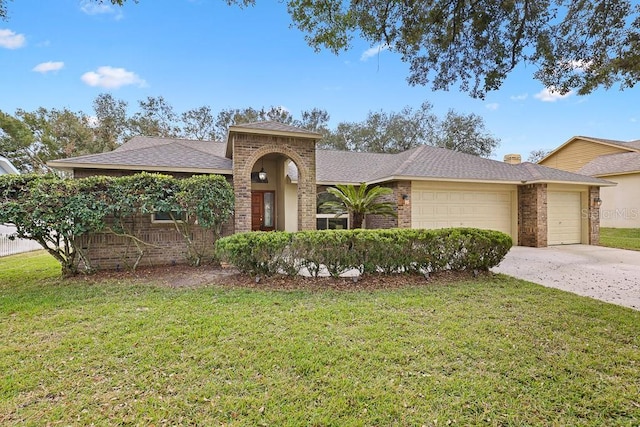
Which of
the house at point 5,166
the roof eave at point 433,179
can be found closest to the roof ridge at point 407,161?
the roof eave at point 433,179

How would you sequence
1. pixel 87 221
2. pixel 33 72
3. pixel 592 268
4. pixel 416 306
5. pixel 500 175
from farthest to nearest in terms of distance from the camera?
pixel 33 72 < pixel 500 175 < pixel 592 268 < pixel 87 221 < pixel 416 306

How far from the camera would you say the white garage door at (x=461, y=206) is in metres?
11.9

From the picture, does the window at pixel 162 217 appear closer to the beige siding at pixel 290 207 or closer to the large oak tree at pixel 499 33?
the beige siding at pixel 290 207

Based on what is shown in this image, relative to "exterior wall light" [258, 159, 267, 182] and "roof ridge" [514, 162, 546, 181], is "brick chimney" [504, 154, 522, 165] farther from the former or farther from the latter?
"exterior wall light" [258, 159, 267, 182]

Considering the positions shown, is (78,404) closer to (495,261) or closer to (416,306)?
(416,306)

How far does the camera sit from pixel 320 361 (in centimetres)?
350

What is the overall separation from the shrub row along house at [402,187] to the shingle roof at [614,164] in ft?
19.9

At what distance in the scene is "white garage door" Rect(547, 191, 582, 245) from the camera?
1317cm

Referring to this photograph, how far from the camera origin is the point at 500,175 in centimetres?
1288

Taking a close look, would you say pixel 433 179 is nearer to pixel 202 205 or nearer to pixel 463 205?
pixel 463 205

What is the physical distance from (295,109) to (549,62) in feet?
90.8

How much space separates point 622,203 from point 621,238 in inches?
133

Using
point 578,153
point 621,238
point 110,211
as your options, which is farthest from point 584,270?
point 578,153

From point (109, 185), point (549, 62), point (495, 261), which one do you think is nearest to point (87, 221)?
point (109, 185)
